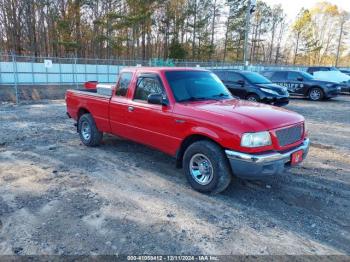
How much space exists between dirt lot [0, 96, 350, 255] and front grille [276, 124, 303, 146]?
0.87 metres

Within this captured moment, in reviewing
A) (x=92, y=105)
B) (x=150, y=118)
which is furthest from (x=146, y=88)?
(x=92, y=105)

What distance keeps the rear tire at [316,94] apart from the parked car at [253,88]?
4.63m

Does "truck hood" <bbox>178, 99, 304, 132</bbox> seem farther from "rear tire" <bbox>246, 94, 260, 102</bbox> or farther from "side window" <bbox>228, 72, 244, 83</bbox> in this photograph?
"side window" <bbox>228, 72, 244, 83</bbox>

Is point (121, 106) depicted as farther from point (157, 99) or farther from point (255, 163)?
point (255, 163)

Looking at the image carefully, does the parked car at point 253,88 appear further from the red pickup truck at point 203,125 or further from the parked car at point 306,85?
Result: the red pickup truck at point 203,125

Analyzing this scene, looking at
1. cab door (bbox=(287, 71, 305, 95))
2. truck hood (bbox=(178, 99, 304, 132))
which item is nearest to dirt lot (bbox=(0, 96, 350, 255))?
truck hood (bbox=(178, 99, 304, 132))

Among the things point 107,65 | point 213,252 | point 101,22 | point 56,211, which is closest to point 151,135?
point 56,211

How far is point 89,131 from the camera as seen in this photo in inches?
269

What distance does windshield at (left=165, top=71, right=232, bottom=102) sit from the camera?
499 centimetres

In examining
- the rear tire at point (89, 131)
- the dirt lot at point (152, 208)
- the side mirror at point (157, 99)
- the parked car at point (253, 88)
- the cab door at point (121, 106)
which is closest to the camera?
the dirt lot at point (152, 208)

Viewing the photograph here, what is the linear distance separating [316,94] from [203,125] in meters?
14.4

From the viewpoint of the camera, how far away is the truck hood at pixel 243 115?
4023mm

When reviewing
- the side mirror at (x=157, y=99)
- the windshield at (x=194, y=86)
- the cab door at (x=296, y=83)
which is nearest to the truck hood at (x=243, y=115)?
the windshield at (x=194, y=86)

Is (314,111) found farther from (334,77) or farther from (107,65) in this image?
(107,65)
